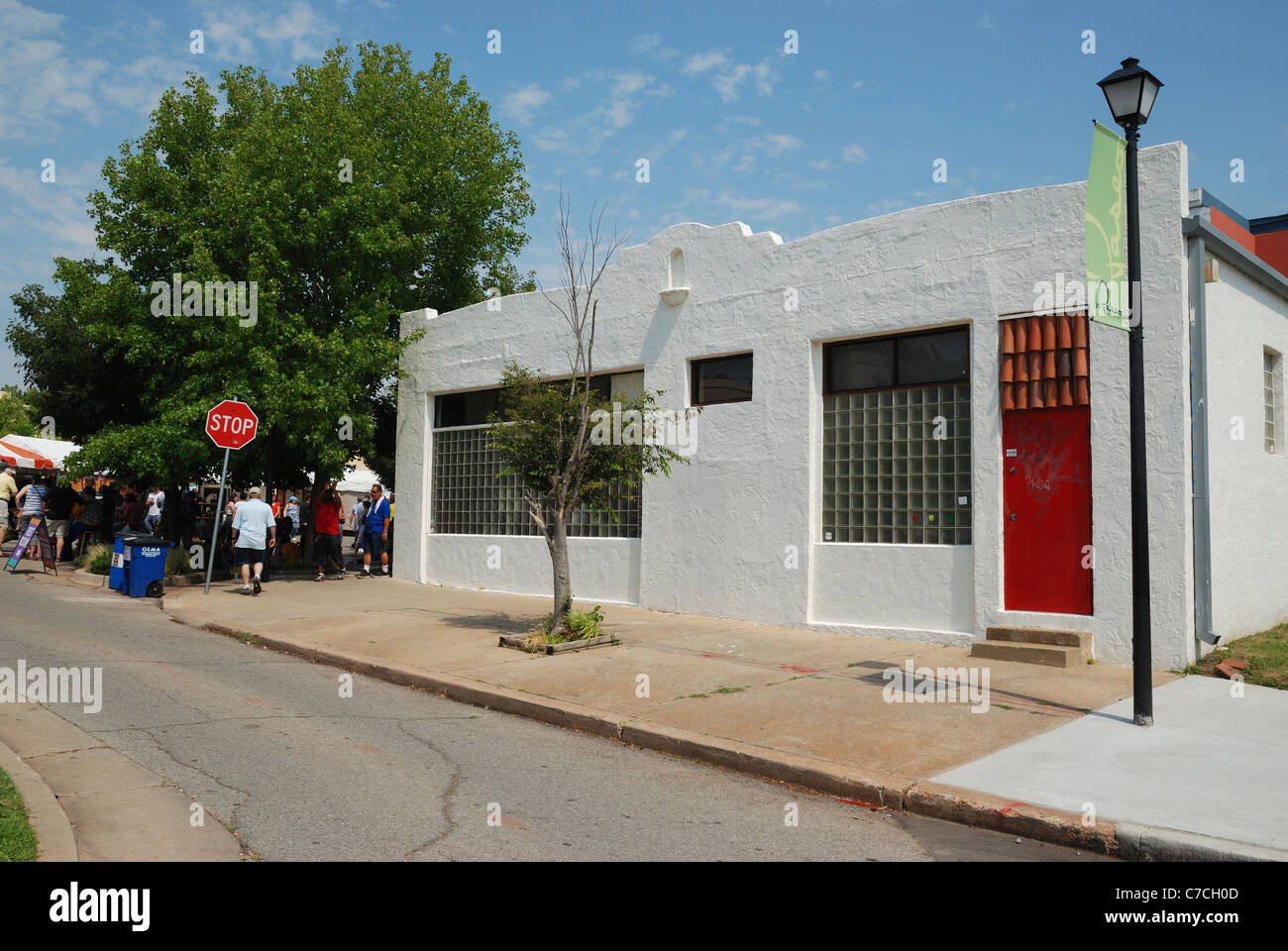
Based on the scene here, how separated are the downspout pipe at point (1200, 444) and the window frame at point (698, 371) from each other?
5.13 m

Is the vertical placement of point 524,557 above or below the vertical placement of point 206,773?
above

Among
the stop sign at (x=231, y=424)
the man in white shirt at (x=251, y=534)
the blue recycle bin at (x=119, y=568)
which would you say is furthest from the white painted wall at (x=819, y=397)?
the blue recycle bin at (x=119, y=568)

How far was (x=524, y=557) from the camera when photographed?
619 inches

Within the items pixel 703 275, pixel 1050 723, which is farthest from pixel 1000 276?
pixel 1050 723

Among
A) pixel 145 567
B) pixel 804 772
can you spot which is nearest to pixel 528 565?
pixel 145 567

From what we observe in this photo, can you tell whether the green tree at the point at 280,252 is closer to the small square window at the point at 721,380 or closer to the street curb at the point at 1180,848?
the small square window at the point at 721,380

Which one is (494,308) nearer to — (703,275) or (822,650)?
(703,275)

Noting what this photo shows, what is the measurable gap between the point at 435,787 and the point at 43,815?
2099 mm

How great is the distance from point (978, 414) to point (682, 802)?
21.2 feet

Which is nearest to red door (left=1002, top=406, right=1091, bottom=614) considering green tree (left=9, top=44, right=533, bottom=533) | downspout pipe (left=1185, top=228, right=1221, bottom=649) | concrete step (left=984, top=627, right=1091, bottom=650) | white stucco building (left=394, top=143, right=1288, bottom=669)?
white stucco building (left=394, top=143, right=1288, bottom=669)

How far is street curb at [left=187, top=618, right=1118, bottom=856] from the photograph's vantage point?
5465 mm

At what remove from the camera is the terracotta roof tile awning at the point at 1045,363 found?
10.1 m

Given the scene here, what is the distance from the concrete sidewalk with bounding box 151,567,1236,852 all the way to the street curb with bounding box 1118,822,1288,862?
105 millimetres
